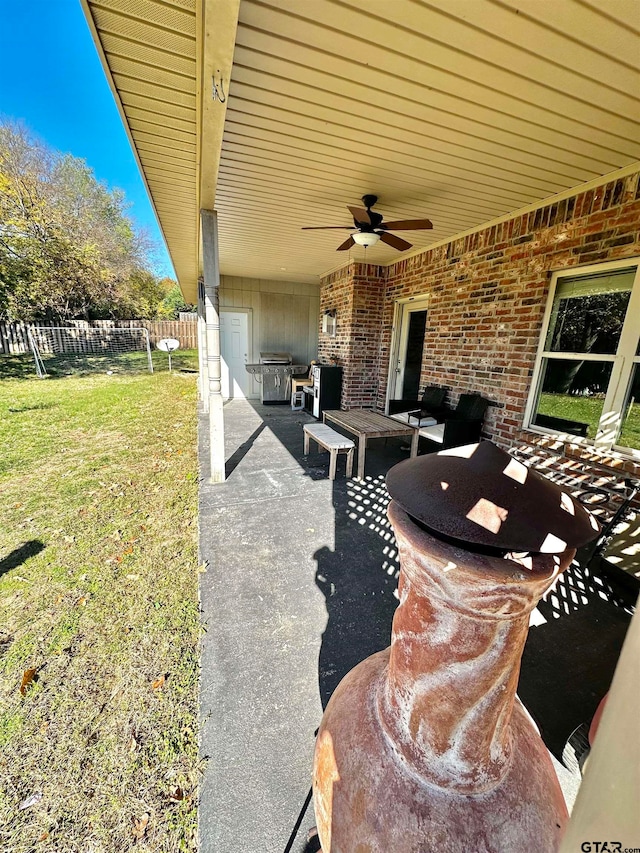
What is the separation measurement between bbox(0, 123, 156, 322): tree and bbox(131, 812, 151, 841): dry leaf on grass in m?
15.3

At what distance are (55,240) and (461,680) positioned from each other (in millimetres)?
17240

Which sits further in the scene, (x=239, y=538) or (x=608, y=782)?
(x=239, y=538)

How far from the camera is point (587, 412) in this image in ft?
10.3

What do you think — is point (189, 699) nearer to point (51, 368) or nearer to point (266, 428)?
point (266, 428)

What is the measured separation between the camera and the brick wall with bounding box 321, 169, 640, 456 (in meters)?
2.87

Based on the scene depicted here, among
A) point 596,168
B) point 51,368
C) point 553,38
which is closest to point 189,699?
point 553,38

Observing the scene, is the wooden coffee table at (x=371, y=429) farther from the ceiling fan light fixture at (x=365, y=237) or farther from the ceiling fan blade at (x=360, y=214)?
the ceiling fan blade at (x=360, y=214)

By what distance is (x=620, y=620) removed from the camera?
2129 millimetres

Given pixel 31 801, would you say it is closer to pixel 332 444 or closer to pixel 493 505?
pixel 493 505

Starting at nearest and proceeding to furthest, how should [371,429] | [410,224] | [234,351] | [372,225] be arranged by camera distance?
1. [410,224]
2. [372,225]
3. [371,429]
4. [234,351]

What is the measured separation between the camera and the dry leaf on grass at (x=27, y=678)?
5.12 ft

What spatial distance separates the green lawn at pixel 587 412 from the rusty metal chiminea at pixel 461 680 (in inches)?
113

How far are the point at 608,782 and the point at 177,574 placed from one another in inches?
95.1

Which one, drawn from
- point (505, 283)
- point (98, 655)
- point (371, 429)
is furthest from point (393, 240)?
point (98, 655)
